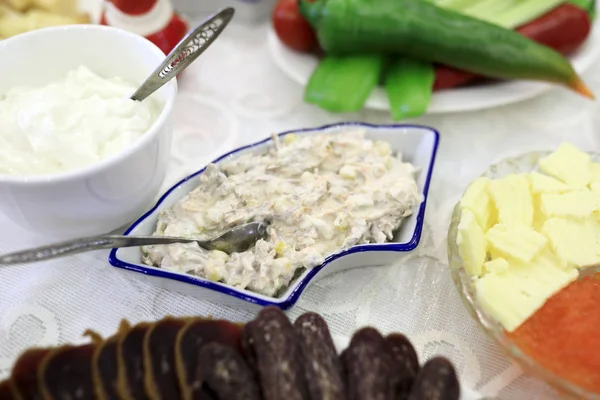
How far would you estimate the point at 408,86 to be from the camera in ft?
4.77

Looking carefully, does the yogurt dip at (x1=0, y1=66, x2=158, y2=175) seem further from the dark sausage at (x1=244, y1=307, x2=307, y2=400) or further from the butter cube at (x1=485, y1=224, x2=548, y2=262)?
the butter cube at (x1=485, y1=224, x2=548, y2=262)

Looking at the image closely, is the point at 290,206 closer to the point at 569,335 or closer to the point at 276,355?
the point at 276,355

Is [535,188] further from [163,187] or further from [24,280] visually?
[24,280]

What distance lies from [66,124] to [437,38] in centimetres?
97

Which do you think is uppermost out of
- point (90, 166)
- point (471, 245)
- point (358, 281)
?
point (90, 166)

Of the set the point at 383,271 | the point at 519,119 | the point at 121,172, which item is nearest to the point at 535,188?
the point at 383,271

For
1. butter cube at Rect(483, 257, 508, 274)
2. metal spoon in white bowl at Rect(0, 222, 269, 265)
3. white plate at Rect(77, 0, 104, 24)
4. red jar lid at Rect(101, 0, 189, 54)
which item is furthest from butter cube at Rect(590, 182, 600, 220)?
white plate at Rect(77, 0, 104, 24)

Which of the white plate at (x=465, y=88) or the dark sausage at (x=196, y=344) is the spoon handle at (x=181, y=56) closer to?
the white plate at (x=465, y=88)

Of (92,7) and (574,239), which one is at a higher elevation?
(92,7)

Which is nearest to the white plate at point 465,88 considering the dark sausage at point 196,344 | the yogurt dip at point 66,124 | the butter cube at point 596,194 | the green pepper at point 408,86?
the green pepper at point 408,86

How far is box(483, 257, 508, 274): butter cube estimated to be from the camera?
0.96 m

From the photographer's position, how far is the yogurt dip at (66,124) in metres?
1.02

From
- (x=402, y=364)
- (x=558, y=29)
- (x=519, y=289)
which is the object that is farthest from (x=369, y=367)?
(x=558, y=29)

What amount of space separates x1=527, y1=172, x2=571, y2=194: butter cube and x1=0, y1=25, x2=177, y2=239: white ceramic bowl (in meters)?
0.74
